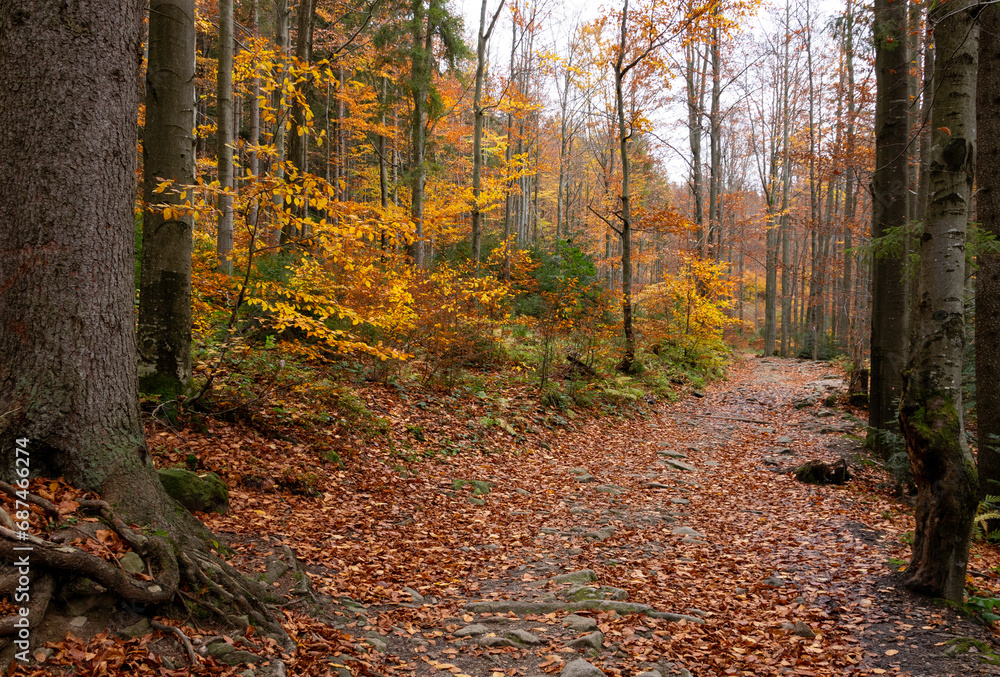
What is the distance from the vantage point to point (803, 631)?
379 cm

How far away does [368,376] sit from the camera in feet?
29.1

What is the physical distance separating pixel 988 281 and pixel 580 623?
19.3 feet

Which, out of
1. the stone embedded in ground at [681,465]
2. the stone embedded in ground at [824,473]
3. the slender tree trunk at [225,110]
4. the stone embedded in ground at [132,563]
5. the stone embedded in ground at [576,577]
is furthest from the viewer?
the slender tree trunk at [225,110]

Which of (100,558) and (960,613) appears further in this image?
(960,613)

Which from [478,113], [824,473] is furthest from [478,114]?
[824,473]

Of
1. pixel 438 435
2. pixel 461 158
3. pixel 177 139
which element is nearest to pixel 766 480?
pixel 438 435

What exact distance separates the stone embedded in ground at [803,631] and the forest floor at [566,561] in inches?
0.4

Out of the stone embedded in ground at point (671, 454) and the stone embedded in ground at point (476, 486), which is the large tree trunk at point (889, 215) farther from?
the stone embedded in ground at point (476, 486)

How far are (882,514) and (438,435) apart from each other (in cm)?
590

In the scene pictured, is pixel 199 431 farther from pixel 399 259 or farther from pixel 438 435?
pixel 399 259

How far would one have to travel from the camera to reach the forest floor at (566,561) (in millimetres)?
3449

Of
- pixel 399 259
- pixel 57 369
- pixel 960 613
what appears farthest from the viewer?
pixel 399 259

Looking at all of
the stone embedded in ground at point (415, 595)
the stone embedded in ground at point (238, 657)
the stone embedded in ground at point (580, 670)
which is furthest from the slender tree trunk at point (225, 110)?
the stone embedded in ground at point (580, 670)

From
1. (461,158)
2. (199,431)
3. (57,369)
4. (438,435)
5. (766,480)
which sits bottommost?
(766,480)
